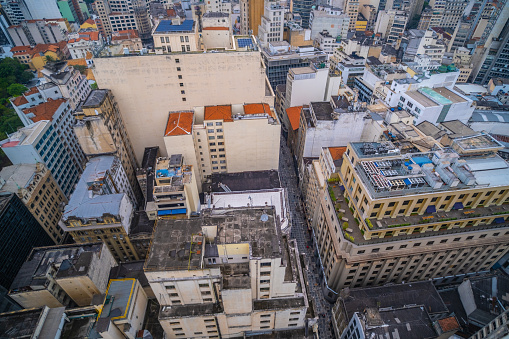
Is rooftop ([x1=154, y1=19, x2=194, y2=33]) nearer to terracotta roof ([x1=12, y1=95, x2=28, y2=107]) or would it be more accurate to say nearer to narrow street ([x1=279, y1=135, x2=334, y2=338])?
narrow street ([x1=279, y1=135, x2=334, y2=338])

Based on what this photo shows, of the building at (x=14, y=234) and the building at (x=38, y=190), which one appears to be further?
the building at (x=38, y=190)

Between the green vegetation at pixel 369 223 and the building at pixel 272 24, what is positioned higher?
the building at pixel 272 24

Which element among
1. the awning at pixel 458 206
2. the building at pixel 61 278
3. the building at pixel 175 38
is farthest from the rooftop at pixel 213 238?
the building at pixel 175 38

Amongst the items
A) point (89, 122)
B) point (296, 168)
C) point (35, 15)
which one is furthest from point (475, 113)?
point (35, 15)

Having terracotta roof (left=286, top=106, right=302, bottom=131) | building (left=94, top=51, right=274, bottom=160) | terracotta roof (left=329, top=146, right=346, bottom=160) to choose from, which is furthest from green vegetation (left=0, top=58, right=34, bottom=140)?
terracotta roof (left=329, top=146, right=346, bottom=160)

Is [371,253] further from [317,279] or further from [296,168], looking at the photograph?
[296,168]

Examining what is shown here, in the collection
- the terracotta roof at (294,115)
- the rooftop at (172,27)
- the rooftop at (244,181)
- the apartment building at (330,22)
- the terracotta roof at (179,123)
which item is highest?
the rooftop at (172,27)

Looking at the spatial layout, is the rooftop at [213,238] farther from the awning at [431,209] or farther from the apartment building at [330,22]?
the apartment building at [330,22]

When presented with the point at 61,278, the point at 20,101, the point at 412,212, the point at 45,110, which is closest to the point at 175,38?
the point at 45,110
